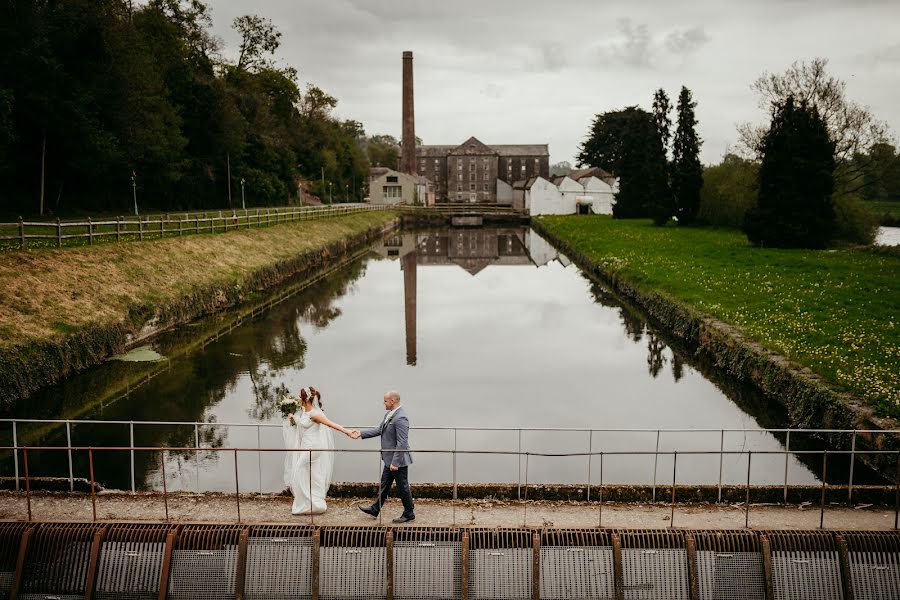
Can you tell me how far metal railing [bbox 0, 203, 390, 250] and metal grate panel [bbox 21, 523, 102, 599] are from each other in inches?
739

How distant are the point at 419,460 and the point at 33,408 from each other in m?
9.40

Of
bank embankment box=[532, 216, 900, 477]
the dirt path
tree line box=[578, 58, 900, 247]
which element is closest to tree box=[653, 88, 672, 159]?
tree line box=[578, 58, 900, 247]

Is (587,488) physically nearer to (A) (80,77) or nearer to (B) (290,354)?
(B) (290,354)

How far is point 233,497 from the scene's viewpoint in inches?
408

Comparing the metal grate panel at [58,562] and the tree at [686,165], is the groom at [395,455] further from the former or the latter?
the tree at [686,165]

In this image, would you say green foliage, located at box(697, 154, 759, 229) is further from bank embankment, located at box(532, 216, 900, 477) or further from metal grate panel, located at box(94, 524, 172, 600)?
metal grate panel, located at box(94, 524, 172, 600)

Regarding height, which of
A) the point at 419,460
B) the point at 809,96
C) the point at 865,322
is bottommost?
the point at 419,460

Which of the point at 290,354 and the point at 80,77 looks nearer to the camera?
the point at 290,354

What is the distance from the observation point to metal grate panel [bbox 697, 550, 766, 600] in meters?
8.67

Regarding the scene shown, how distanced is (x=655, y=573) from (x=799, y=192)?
119ft

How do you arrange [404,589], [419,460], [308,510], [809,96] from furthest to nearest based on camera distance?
1. [809,96]
2. [419,460]
3. [308,510]
4. [404,589]

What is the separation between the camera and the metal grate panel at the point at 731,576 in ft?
28.5

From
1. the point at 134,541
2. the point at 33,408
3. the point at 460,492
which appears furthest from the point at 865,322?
the point at 33,408

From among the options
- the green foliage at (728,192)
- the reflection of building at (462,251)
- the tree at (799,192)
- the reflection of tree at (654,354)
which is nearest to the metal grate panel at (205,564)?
the reflection of tree at (654,354)
